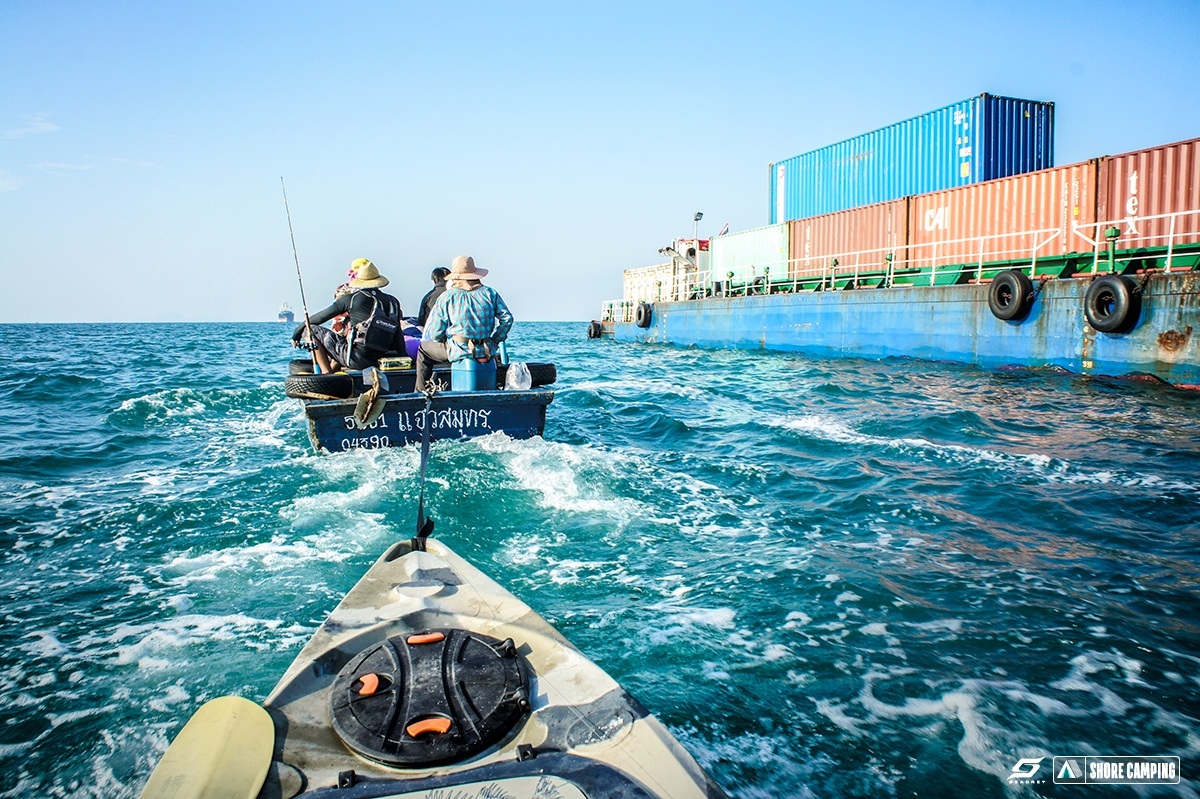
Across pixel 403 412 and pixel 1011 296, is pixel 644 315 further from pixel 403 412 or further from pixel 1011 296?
pixel 403 412

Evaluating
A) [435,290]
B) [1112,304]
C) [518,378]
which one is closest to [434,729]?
[518,378]

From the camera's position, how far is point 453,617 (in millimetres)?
2518

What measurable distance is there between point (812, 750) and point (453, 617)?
1.44 metres

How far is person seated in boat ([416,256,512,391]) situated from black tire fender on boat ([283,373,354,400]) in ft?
2.69

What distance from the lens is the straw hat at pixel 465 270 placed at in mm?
6957

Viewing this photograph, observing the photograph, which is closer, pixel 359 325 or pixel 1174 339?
pixel 359 325

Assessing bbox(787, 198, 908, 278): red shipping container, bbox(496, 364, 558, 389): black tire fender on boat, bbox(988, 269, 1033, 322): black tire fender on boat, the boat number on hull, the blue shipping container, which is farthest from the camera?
bbox(787, 198, 908, 278): red shipping container

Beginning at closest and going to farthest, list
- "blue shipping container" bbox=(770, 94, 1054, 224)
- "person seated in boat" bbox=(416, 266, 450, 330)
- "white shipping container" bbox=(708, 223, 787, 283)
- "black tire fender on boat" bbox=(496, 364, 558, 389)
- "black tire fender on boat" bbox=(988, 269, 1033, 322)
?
"black tire fender on boat" bbox=(496, 364, 558, 389) → "person seated in boat" bbox=(416, 266, 450, 330) → "black tire fender on boat" bbox=(988, 269, 1033, 322) → "blue shipping container" bbox=(770, 94, 1054, 224) → "white shipping container" bbox=(708, 223, 787, 283)

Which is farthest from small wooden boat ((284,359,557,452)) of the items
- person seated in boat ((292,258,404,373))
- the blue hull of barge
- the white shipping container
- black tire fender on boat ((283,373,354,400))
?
the white shipping container

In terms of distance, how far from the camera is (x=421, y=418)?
Result: 656cm

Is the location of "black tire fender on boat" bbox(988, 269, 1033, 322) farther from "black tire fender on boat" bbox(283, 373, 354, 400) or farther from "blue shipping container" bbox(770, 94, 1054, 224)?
"black tire fender on boat" bbox(283, 373, 354, 400)

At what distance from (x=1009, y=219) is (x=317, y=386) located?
57.0ft

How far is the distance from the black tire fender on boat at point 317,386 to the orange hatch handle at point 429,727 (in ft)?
17.1

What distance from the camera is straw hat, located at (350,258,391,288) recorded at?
729 centimetres
